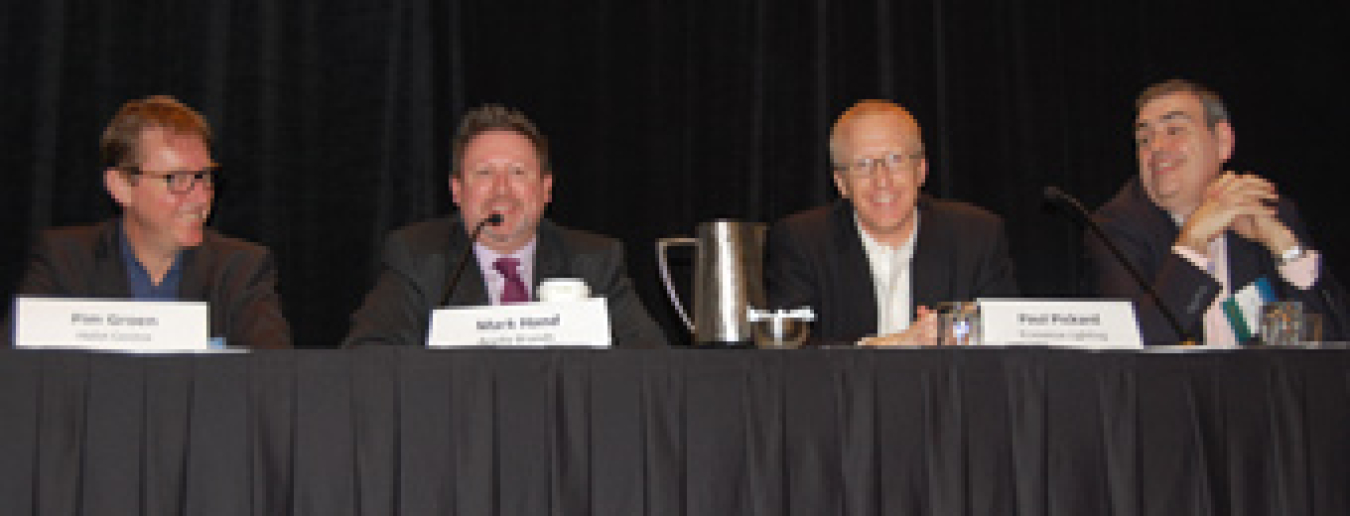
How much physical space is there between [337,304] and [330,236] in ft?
0.71

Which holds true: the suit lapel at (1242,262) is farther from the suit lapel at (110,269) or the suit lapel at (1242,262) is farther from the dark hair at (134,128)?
the suit lapel at (110,269)

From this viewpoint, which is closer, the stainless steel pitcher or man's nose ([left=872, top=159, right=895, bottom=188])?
the stainless steel pitcher

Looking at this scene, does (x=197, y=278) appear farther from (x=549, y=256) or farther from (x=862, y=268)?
(x=862, y=268)

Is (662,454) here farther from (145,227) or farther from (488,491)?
(145,227)

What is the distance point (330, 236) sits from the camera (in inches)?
152

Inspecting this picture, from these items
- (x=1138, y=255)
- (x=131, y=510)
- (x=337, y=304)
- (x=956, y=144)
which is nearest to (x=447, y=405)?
(x=131, y=510)

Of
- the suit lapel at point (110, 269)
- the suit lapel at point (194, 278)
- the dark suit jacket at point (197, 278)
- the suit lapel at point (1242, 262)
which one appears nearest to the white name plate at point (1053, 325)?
the suit lapel at point (1242, 262)

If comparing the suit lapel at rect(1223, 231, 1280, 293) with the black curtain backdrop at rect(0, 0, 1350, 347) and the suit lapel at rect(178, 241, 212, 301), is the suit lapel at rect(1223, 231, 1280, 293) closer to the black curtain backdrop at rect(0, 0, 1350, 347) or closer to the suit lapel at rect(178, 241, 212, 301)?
the black curtain backdrop at rect(0, 0, 1350, 347)

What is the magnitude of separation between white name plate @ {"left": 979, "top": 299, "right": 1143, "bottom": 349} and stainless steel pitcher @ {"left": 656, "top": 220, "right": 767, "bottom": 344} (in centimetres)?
37

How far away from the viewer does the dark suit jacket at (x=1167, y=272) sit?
238cm

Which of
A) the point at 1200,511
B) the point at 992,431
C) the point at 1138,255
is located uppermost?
the point at 1138,255

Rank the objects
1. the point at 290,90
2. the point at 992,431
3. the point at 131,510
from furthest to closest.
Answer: the point at 290,90, the point at 992,431, the point at 131,510

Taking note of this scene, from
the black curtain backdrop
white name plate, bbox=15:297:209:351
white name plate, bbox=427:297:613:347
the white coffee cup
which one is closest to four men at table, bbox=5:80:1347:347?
the white coffee cup

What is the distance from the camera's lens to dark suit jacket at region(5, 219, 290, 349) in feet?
8.58
